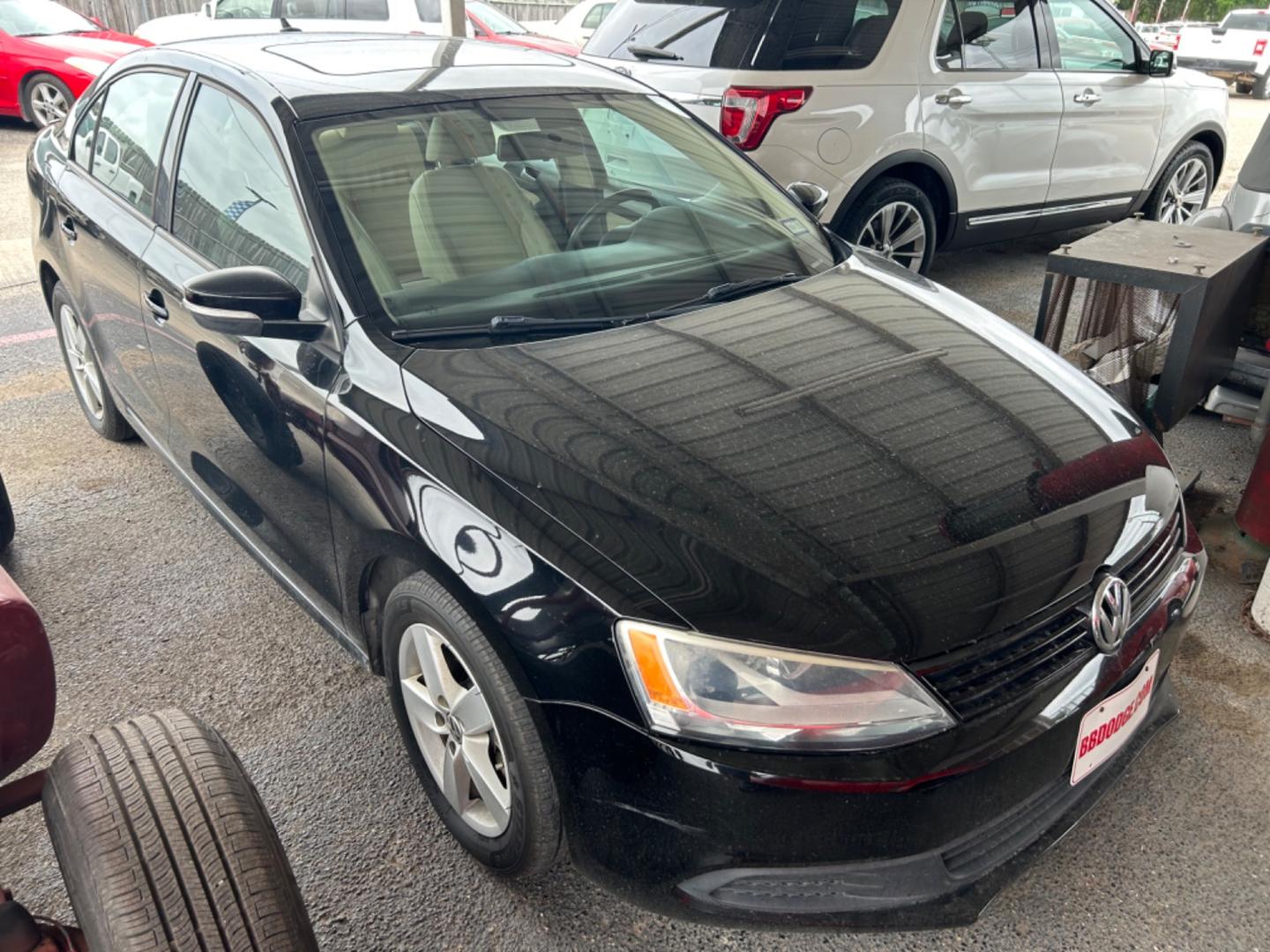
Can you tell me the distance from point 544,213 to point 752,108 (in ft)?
7.72

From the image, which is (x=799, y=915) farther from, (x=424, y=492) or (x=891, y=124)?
(x=891, y=124)

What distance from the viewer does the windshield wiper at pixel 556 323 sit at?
2151 mm

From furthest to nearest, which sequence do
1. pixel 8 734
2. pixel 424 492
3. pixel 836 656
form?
pixel 424 492, pixel 836 656, pixel 8 734

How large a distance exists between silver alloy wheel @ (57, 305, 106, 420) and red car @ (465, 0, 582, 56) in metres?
6.67

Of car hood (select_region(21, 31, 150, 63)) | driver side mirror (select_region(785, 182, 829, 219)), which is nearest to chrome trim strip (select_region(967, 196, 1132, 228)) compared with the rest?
driver side mirror (select_region(785, 182, 829, 219))

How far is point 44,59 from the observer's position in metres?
9.28

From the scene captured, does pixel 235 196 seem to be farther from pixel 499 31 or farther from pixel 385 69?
pixel 499 31

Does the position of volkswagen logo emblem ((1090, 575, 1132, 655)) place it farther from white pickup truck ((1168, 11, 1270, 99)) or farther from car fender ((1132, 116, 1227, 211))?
white pickup truck ((1168, 11, 1270, 99))

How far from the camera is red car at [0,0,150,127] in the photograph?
928 cm

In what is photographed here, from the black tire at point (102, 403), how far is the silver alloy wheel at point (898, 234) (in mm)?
3411

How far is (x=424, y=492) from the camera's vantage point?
1860 millimetres

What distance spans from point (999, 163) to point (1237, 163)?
632 cm

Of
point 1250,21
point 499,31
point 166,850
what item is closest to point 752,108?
point 166,850

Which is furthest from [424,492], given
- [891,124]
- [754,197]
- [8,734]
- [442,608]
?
[891,124]
